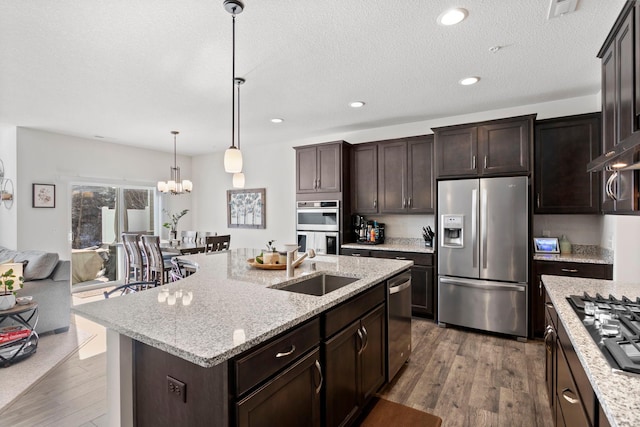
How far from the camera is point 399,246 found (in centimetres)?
446

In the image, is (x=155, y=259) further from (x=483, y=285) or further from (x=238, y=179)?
(x=483, y=285)

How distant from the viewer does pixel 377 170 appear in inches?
181

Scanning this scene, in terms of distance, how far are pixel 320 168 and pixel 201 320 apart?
Result: 3703 millimetres

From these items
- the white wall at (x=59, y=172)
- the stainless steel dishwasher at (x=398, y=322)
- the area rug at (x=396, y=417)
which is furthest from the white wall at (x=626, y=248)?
the white wall at (x=59, y=172)

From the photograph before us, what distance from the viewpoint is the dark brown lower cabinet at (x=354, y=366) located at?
65.9 inches

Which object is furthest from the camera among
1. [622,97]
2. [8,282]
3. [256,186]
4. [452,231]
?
[256,186]

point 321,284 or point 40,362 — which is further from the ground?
point 321,284

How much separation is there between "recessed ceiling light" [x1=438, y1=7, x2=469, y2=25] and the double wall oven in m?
2.78

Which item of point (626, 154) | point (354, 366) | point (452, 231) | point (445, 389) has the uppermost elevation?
point (626, 154)

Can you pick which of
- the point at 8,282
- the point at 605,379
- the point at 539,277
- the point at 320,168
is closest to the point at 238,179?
the point at 320,168

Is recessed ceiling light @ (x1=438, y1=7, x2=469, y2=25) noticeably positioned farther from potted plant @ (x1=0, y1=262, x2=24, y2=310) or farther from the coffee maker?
potted plant @ (x1=0, y1=262, x2=24, y2=310)

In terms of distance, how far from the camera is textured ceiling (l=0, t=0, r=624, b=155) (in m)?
2.07

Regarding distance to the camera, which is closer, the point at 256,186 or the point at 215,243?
the point at 215,243

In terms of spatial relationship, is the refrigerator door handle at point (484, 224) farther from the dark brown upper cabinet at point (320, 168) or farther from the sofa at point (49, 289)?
the sofa at point (49, 289)
